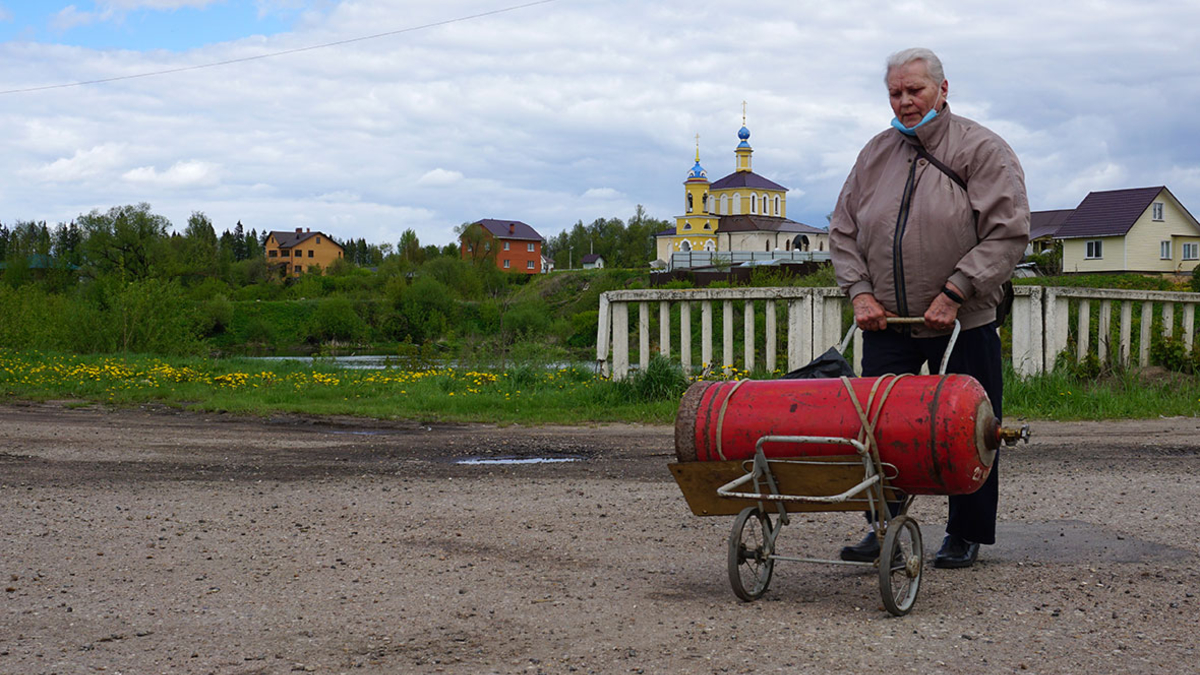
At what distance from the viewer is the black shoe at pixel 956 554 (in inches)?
186

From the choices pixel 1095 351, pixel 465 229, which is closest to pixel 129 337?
pixel 1095 351

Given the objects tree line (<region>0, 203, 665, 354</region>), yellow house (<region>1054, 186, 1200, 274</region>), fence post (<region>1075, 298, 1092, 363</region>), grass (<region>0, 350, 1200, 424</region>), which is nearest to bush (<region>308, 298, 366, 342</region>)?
tree line (<region>0, 203, 665, 354</region>)

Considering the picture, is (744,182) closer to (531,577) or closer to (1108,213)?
(1108,213)

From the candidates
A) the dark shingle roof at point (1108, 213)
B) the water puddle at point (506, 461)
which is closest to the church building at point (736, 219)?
the dark shingle roof at point (1108, 213)

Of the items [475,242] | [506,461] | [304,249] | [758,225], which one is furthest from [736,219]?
[506,461]

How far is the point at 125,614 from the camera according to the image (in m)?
4.11

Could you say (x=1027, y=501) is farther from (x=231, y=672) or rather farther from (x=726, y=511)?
(x=231, y=672)

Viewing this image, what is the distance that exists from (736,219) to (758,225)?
3.05 metres

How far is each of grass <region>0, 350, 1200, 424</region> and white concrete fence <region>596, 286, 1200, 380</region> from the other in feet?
1.29

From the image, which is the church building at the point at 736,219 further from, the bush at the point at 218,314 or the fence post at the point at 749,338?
the fence post at the point at 749,338

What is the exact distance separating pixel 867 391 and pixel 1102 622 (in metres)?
1.12

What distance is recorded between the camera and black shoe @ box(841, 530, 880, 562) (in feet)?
14.0

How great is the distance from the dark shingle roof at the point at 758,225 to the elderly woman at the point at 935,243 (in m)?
116

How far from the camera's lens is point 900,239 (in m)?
4.59
